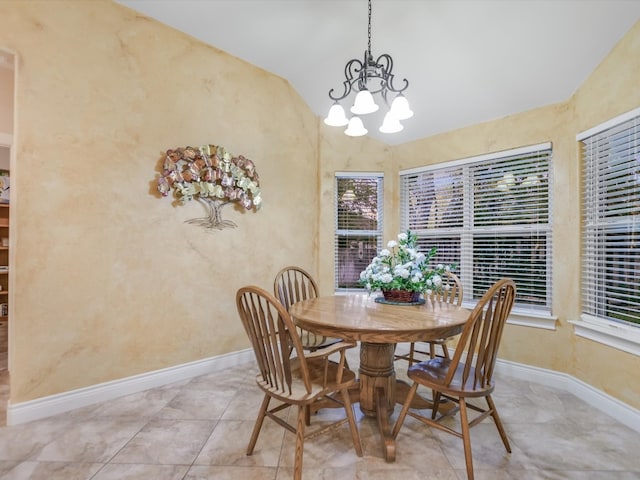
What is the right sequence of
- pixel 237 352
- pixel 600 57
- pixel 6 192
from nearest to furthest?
pixel 600 57, pixel 237 352, pixel 6 192

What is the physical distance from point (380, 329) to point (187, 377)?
1981 mm

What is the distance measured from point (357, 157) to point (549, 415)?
9.38ft

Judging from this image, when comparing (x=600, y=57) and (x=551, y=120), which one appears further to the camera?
(x=551, y=120)

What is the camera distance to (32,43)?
2133 mm

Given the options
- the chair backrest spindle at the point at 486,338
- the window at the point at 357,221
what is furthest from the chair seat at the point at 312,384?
the window at the point at 357,221

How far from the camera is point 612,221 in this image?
2.38 meters

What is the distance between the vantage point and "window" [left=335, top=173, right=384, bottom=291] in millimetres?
3848

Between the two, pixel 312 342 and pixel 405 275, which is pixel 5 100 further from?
pixel 405 275

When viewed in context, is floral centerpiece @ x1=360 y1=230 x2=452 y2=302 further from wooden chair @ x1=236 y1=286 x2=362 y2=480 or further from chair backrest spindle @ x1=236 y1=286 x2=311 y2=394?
chair backrest spindle @ x1=236 y1=286 x2=311 y2=394

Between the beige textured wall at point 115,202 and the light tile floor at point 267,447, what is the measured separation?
0.39m

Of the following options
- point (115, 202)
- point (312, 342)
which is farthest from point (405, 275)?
point (115, 202)

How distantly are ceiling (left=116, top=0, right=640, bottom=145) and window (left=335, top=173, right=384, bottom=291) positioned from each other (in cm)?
100

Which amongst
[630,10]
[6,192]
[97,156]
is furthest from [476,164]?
[6,192]

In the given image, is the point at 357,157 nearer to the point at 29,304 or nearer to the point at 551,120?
the point at 551,120
